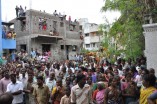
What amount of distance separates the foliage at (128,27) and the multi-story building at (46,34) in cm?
1575

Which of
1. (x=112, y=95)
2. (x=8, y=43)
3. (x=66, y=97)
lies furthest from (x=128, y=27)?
(x=8, y=43)

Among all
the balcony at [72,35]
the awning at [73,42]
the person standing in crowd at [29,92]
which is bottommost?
the person standing in crowd at [29,92]

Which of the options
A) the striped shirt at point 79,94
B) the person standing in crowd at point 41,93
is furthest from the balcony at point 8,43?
the striped shirt at point 79,94

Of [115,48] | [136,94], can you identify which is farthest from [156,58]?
[115,48]

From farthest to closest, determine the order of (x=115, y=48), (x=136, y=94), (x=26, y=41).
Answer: (x=26, y=41)
(x=115, y=48)
(x=136, y=94)

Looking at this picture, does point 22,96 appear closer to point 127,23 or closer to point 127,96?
point 127,96

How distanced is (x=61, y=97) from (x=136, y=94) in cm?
185

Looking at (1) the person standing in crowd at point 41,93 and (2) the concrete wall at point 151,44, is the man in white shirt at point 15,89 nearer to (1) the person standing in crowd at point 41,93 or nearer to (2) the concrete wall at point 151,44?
(1) the person standing in crowd at point 41,93

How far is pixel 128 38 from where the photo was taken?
1591 centimetres

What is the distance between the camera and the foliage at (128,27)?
15.2 meters

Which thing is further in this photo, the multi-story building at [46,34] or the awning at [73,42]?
the awning at [73,42]

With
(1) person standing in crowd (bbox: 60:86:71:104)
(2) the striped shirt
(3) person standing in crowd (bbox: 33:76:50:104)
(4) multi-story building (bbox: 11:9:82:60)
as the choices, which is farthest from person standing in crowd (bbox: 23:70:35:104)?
(4) multi-story building (bbox: 11:9:82:60)

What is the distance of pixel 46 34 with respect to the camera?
34.0 meters

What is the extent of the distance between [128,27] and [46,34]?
19.3 m
